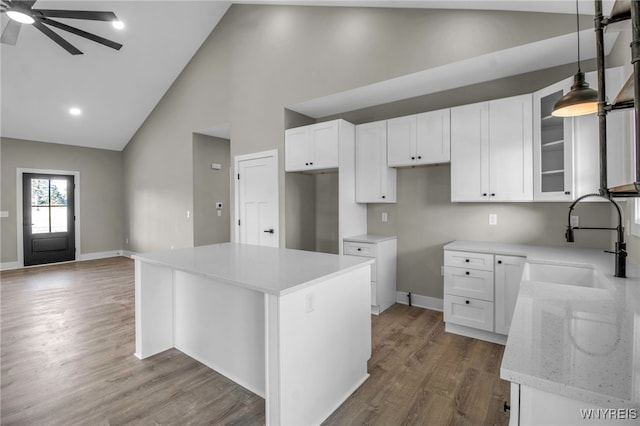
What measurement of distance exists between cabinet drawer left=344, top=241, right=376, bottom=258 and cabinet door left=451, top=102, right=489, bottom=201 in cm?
105

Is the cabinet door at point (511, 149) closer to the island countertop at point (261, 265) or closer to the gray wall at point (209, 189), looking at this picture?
the island countertop at point (261, 265)

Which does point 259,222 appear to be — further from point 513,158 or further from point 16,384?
point 513,158

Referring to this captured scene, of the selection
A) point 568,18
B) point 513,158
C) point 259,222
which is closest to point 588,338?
point 513,158

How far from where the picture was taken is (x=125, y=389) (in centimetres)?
220

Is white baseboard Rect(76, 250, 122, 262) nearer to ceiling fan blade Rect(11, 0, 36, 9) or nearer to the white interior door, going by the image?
the white interior door

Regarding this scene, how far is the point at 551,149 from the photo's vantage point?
270 cm

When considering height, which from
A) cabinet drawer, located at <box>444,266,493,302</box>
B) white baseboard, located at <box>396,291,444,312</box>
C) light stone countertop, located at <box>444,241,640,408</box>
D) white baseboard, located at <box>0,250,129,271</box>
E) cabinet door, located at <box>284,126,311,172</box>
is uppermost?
cabinet door, located at <box>284,126,311,172</box>

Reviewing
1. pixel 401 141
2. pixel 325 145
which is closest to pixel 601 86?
pixel 401 141

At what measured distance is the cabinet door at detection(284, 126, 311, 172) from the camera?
4.06 m

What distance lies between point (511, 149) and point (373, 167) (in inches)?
58.1

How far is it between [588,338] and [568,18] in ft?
8.80

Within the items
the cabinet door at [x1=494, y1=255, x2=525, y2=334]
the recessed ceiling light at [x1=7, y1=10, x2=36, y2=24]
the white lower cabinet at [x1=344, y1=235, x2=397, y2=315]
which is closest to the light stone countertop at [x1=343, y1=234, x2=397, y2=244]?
the white lower cabinet at [x1=344, y1=235, x2=397, y2=315]

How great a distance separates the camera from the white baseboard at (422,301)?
369cm

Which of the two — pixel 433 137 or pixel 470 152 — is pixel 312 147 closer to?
pixel 433 137
